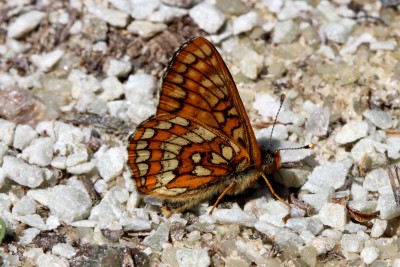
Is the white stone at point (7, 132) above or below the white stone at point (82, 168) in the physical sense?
above

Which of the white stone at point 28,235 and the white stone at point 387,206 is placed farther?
the white stone at point 387,206

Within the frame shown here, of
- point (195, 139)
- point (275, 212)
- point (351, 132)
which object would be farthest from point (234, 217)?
point (351, 132)

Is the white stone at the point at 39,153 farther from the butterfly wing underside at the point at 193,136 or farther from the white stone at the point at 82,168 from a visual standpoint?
the butterfly wing underside at the point at 193,136

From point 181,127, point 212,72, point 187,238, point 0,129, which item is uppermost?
point 212,72

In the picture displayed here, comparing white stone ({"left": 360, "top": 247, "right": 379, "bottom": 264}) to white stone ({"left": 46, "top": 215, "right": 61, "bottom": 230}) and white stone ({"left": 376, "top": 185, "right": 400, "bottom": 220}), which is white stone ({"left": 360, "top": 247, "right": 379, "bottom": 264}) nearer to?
white stone ({"left": 376, "top": 185, "right": 400, "bottom": 220})

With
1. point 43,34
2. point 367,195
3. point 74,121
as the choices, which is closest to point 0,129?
point 74,121

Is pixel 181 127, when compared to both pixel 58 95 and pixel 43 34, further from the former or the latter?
pixel 43 34

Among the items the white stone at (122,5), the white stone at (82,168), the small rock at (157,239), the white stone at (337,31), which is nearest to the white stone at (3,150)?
the white stone at (82,168)

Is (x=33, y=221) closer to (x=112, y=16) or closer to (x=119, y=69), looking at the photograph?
(x=119, y=69)
